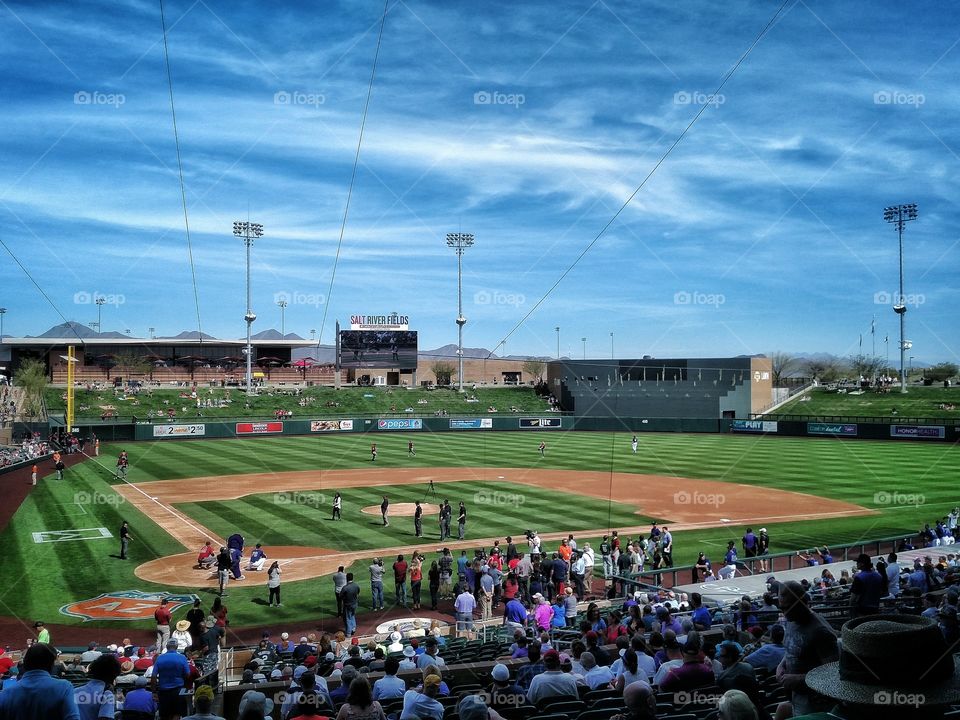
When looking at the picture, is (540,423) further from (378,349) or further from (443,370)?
(443,370)

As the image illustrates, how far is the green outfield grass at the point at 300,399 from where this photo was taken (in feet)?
245

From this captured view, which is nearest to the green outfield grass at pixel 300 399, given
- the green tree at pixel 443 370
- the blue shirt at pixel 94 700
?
the green tree at pixel 443 370

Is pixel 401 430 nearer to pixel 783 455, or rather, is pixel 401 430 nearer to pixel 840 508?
pixel 783 455

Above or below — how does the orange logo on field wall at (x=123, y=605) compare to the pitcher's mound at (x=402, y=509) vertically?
below

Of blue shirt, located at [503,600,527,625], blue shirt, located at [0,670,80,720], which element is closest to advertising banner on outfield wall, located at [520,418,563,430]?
blue shirt, located at [503,600,527,625]

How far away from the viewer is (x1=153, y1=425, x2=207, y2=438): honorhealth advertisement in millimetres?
64500

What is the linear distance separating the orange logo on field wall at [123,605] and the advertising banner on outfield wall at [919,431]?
61550 mm

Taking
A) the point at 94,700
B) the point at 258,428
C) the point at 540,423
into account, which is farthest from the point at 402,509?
the point at 540,423

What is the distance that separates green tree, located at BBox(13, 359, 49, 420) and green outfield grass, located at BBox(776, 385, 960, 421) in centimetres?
7245

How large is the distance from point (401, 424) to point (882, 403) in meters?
50.3

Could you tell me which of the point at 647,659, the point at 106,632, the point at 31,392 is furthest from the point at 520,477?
the point at 31,392

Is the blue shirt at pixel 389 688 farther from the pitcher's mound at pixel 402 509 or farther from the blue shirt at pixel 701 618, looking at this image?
the pitcher's mound at pixel 402 509

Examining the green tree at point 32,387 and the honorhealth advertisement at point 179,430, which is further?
the green tree at point 32,387

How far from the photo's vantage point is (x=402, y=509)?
111 ft
